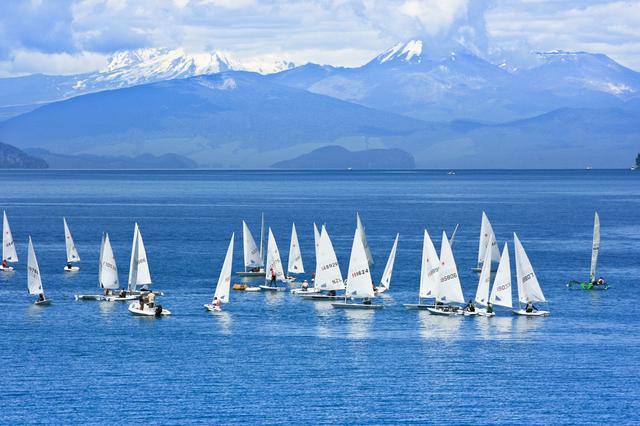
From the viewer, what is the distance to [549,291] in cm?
11569

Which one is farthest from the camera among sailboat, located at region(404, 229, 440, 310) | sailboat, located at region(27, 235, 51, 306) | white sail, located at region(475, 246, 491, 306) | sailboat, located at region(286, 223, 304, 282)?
sailboat, located at region(286, 223, 304, 282)

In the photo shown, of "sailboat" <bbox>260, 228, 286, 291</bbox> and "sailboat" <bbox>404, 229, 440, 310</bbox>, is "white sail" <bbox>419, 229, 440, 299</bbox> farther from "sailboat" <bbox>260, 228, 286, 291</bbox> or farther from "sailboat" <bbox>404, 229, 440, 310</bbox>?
"sailboat" <bbox>260, 228, 286, 291</bbox>

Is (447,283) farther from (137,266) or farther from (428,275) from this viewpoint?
(137,266)

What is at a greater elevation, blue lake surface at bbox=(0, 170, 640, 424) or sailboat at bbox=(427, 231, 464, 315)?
sailboat at bbox=(427, 231, 464, 315)

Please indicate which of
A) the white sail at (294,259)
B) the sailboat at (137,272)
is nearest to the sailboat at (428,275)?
the white sail at (294,259)

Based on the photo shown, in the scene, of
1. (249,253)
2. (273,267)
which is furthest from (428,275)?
(249,253)

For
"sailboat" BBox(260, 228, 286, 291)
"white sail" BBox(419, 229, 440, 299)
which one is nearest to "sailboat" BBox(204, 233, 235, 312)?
"sailboat" BBox(260, 228, 286, 291)

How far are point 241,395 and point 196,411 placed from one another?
4.47 m

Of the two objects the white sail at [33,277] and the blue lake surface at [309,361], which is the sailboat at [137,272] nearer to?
the blue lake surface at [309,361]

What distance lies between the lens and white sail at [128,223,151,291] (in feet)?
355

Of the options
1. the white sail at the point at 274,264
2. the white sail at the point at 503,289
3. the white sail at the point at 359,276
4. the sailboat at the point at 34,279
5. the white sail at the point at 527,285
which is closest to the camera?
the white sail at the point at 503,289

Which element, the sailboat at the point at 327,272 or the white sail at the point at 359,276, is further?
the sailboat at the point at 327,272

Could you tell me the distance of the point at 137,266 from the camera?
109m

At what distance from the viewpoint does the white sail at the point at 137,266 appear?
355ft
